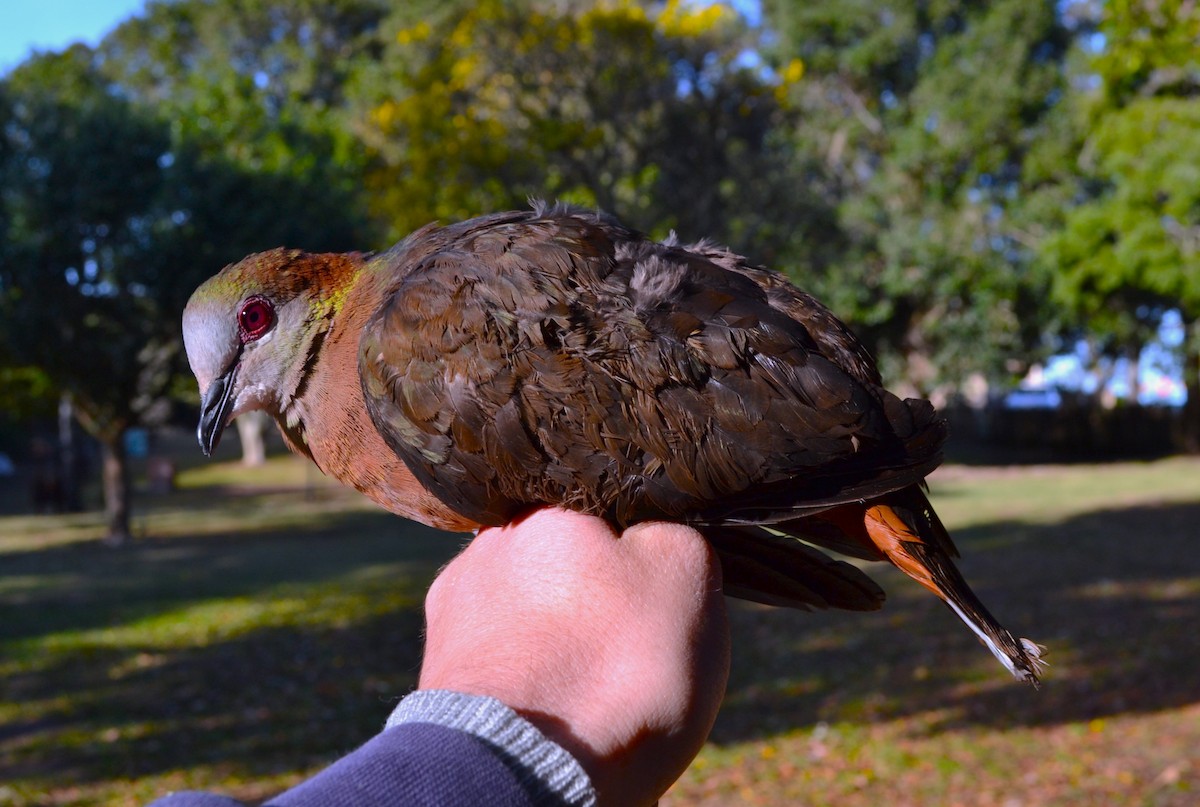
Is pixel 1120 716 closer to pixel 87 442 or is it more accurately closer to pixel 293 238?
pixel 293 238

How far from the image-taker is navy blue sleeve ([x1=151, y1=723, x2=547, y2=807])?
1335 millimetres

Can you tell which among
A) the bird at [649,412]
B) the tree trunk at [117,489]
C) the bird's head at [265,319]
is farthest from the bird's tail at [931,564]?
the tree trunk at [117,489]

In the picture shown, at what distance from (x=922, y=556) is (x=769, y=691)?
23.4 feet

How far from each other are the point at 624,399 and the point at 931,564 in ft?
2.65

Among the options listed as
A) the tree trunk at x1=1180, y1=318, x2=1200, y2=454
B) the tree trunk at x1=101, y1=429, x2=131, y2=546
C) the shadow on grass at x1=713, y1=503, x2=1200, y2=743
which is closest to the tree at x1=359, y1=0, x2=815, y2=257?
the tree trunk at x1=101, y1=429, x2=131, y2=546

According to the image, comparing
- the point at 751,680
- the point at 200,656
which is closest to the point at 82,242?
the point at 200,656

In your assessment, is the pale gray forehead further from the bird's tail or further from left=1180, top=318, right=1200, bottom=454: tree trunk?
left=1180, top=318, right=1200, bottom=454: tree trunk

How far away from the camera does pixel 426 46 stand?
21172mm

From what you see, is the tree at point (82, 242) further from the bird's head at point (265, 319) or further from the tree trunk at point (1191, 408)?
the tree trunk at point (1191, 408)

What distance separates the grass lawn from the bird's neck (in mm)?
932

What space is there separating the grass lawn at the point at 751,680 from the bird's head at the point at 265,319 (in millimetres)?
1114

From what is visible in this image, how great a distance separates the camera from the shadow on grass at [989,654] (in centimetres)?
847

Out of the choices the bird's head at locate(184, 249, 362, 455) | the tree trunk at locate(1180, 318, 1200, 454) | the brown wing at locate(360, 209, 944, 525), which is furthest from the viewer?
the tree trunk at locate(1180, 318, 1200, 454)

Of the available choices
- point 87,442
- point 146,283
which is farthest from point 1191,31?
point 87,442
